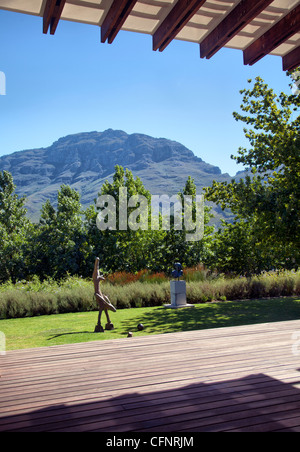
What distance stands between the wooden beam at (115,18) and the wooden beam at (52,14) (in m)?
0.35

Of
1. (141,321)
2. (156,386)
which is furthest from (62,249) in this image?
(156,386)

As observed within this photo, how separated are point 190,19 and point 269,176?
1126cm

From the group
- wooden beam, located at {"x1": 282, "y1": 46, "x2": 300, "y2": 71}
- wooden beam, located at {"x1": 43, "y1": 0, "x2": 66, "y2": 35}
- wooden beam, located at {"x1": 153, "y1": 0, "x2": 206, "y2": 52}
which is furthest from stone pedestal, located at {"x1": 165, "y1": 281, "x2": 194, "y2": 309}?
wooden beam, located at {"x1": 43, "y1": 0, "x2": 66, "y2": 35}

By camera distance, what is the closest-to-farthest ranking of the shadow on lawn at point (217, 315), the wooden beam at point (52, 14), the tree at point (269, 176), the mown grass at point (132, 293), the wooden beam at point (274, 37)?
the wooden beam at point (52, 14) → the wooden beam at point (274, 37) → the shadow on lawn at point (217, 315) → the tree at point (269, 176) → the mown grass at point (132, 293)

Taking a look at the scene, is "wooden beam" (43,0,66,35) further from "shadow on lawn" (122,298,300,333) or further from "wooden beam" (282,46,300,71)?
"shadow on lawn" (122,298,300,333)

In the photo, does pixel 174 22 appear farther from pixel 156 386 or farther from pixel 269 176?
pixel 269 176

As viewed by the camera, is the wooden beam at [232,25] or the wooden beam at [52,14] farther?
the wooden beam at [232,25]

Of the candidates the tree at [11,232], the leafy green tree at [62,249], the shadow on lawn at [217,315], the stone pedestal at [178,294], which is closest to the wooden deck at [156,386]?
the shadow on lawn at [217,315]

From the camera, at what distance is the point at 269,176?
44.0 feet

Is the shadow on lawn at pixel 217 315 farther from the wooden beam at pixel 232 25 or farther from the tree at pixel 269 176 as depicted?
the wooden beam at pixel 232 25

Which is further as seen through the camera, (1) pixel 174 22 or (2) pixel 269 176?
(2) pixel 269 176

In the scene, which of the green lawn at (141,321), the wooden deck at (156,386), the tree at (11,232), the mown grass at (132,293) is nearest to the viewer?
the wooden deck at (156,386)

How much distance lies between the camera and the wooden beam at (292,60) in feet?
11.1
